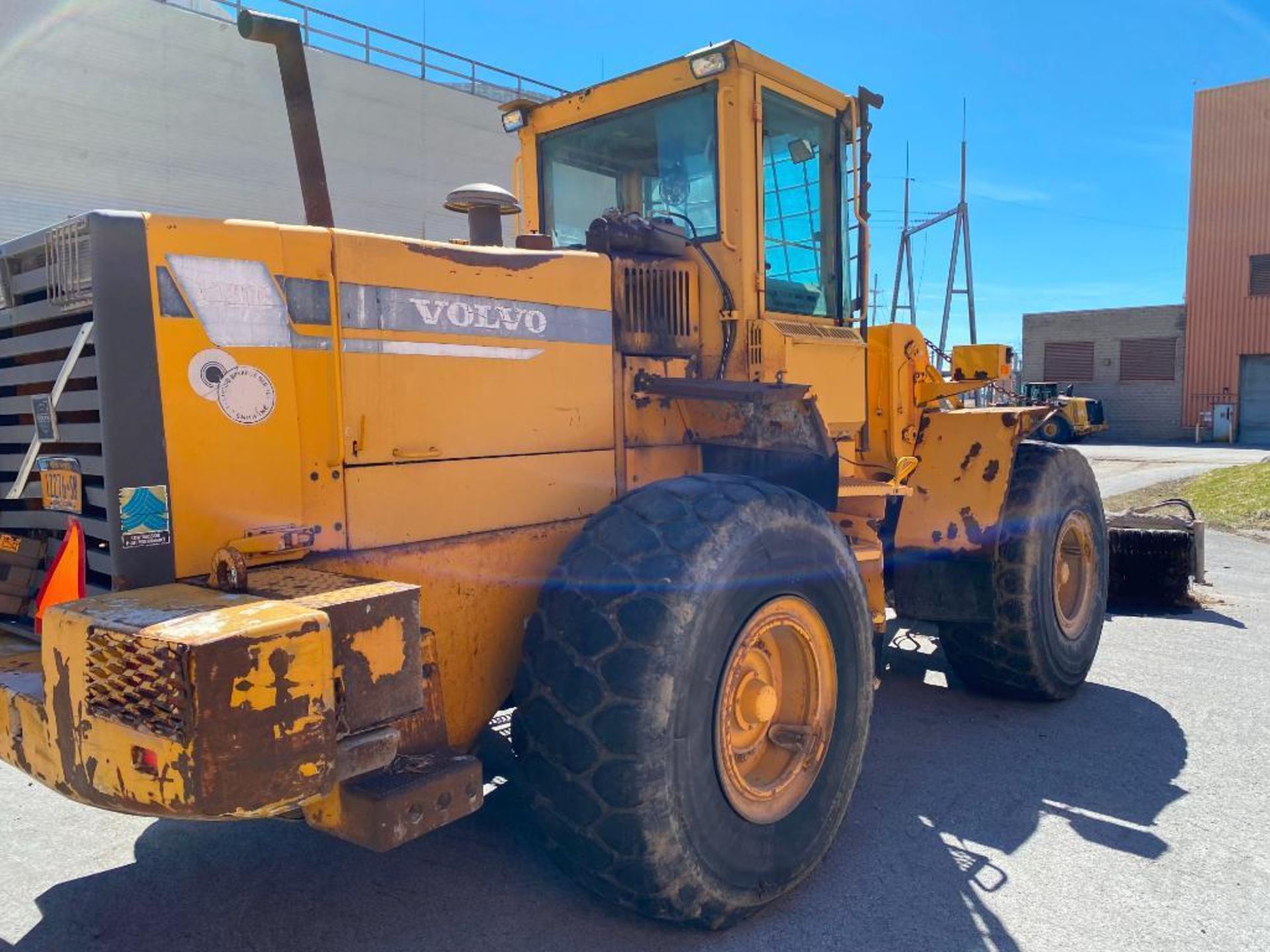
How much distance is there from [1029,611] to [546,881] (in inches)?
120

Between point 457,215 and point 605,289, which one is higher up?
point 457,215

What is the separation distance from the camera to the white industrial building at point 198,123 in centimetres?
1546

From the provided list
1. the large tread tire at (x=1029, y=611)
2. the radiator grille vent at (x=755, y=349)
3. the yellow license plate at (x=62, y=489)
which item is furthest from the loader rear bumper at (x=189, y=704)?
the large tread tire at (x=1029, y=611)

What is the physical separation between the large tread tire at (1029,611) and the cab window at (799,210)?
1.67 m

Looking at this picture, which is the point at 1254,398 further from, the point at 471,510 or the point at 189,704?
the point at 189,704

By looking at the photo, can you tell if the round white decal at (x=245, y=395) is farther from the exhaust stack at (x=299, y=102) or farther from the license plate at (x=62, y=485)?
the exhaust stack at (x=299, y=102)

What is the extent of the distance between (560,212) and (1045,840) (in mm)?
3366

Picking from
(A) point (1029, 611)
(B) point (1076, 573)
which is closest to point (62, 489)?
(A) point (1029, 611)

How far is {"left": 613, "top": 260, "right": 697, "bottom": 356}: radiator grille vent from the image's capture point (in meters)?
3.66

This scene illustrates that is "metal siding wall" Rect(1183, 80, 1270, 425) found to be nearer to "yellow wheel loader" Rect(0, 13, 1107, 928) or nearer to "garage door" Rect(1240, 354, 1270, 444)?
"garage door" Rect(1240, 354, 1270, 444)

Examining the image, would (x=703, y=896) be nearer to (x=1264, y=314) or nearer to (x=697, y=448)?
(x=697, y=448)

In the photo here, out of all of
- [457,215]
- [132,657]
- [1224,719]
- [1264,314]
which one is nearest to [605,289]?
[132,657]

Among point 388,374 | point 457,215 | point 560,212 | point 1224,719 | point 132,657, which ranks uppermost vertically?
point 457,215

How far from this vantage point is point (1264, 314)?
32688 millimetres
